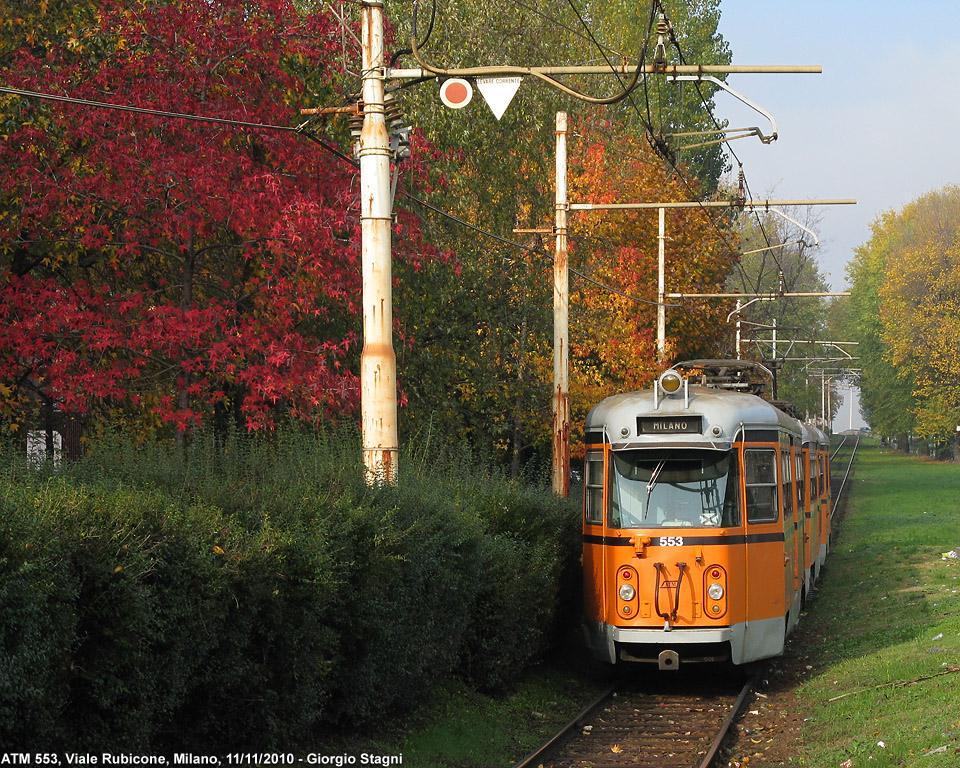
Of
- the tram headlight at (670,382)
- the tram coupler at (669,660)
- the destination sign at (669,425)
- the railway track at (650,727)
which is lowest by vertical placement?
the railway track at (650,727)

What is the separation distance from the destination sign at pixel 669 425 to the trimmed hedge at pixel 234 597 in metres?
2.03

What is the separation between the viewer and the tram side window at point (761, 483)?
13.9m

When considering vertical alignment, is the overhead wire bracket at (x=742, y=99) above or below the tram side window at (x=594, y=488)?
above

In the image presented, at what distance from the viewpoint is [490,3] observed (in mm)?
23500

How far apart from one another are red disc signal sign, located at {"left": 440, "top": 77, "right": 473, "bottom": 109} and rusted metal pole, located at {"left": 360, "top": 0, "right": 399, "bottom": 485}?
0.65m

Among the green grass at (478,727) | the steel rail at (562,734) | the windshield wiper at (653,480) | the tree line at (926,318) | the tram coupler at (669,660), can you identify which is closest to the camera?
the green grass at (478,727)

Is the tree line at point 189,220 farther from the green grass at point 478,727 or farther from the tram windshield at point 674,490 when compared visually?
the green grass at point 478,727

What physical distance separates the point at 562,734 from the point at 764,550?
3.78 meters

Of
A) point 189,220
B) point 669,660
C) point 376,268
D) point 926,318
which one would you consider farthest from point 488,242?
point 926,318

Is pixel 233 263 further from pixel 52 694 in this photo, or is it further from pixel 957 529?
pixel 957 529

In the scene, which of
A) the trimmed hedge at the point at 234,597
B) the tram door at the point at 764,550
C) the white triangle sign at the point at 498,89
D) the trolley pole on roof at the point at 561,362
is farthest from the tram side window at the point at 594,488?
the trolley pole on roof at the point at 561,362

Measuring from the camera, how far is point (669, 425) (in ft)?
45.5

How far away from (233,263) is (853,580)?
45.0 ft

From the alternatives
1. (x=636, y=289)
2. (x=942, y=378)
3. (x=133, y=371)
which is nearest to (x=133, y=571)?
(x=133, y=371)
